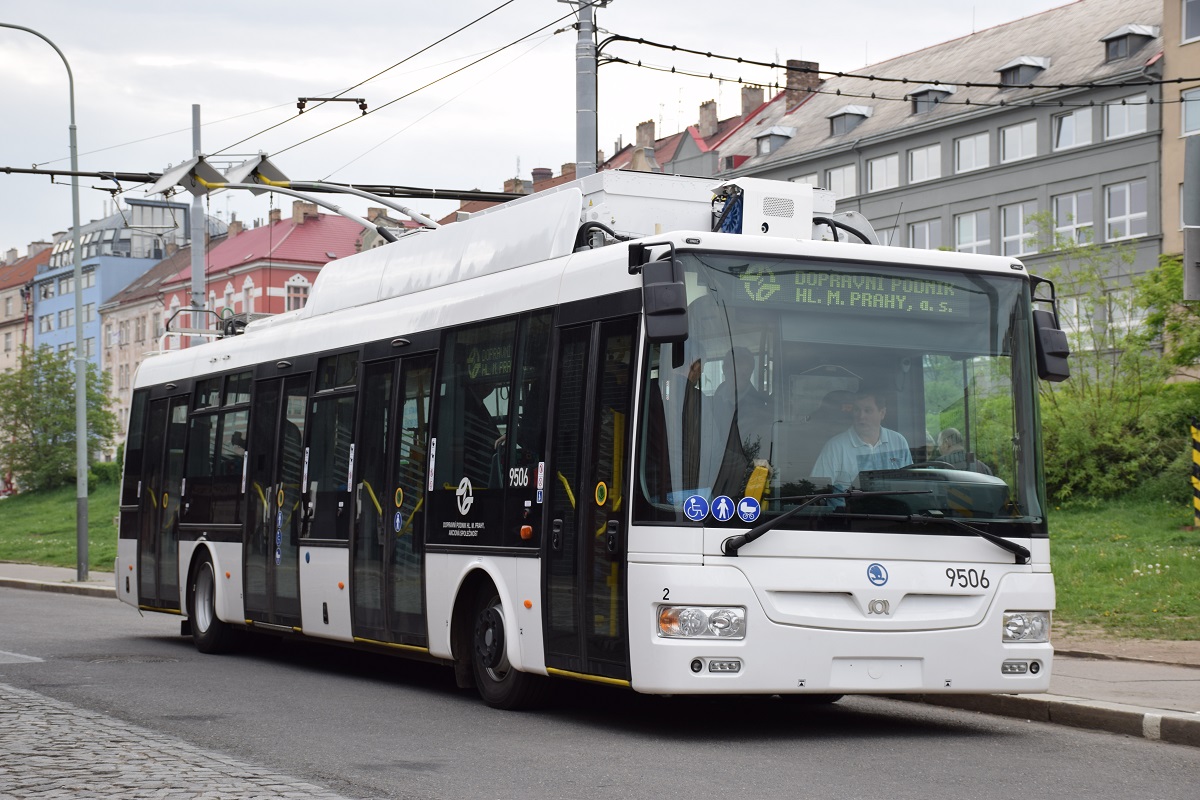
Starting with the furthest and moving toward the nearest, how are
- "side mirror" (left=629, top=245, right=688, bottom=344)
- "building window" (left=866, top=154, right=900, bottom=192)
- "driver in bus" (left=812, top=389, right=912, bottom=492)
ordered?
"building window" (left=866, top=154, right=900, bottom=192) < "driver in bus" (left=812, top=389, right=912, bottom=492) < "side mirror" (left=629, top=245, right=688, bottom=344)

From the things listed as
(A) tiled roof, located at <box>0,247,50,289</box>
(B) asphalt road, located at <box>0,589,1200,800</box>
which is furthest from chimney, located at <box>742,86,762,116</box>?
(B) asphalt road, located at <box>0,589,1200,800</box>

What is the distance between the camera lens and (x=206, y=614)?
17.8m

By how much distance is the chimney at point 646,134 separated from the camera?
85438 mm

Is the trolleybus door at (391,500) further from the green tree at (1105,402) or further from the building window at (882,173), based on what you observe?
the building window at (882,173)

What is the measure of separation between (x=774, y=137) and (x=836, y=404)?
64738mm

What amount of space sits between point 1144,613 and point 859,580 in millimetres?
8999

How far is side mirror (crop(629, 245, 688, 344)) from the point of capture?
31.4ft

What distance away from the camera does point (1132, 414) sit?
1320 inches

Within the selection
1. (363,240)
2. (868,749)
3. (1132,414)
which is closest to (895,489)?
(868,749)

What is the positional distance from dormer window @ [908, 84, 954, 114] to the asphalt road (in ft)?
171

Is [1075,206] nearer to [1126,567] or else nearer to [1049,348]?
[1126,567]

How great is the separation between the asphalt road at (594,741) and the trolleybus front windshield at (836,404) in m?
1.33

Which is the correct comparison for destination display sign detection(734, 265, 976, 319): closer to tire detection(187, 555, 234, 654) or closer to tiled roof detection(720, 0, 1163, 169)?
tire detection(187, 555, 234, 654)

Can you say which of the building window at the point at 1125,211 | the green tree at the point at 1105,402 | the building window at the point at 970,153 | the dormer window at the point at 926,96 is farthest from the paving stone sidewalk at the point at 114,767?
the dormer window at the point at 926,96
